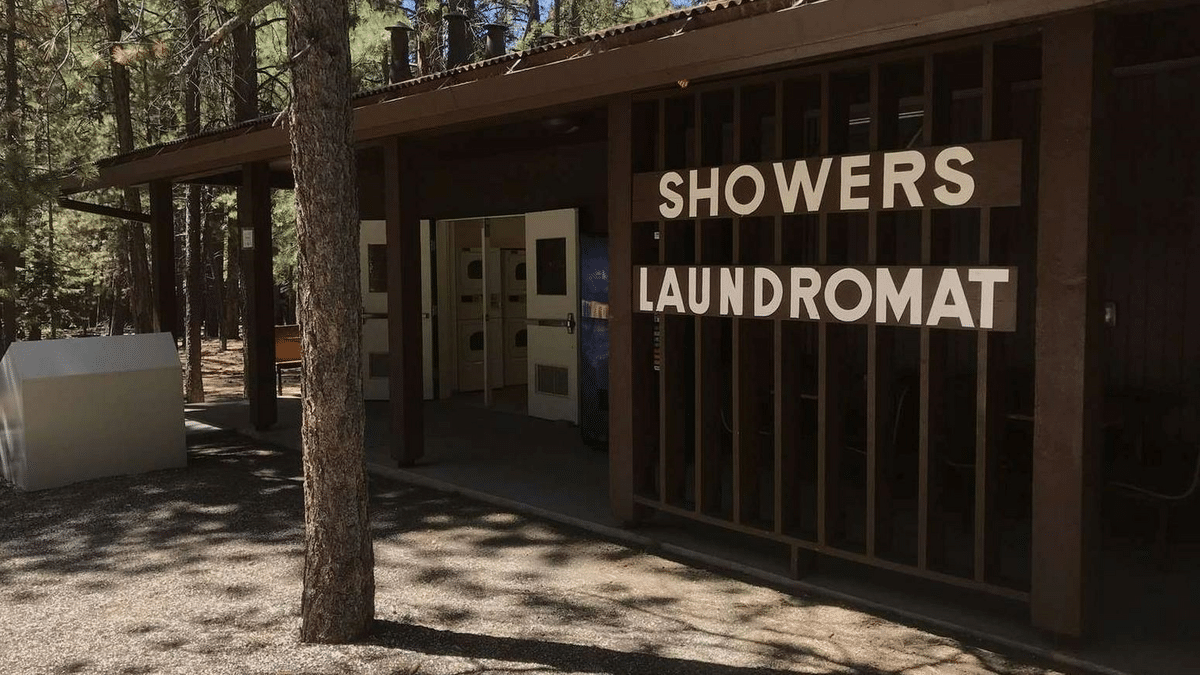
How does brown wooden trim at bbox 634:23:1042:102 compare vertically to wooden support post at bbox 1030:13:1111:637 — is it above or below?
above

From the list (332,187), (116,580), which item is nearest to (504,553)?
(116,580)

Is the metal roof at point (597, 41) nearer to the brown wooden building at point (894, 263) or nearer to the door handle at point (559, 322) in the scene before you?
the brown wooden building at point (894, 263)

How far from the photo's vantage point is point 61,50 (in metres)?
10.4

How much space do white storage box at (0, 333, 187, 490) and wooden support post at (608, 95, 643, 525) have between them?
428 cm

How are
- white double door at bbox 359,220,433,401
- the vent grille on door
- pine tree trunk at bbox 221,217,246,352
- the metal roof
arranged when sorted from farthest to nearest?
pine tree trunk at bbox 221,217,246,352 → white double door at bbox 359,220,433,401 → the vent grille on door → the metal roof

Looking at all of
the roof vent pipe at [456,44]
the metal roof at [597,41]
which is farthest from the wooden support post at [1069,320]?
the roof vent pipe at [456,44]

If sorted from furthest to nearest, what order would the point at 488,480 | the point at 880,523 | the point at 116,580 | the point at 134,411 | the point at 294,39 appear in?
the point at 134,411 < the point at 488,480 < the point at 116,580 < the point at 880,523 < the point at 294,39

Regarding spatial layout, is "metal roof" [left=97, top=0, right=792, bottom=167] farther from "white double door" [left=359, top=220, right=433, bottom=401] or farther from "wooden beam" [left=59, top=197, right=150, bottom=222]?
"wooden beam" [left=59, top=197, right=150, bottom=222]

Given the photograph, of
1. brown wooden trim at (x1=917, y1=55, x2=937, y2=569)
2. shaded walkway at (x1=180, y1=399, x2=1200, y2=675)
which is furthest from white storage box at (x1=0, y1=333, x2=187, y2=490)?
brown wooden trim at (x1=917, y1=55, x2=937, y2=569)

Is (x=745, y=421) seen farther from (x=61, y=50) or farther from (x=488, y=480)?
(x=61, y=50)

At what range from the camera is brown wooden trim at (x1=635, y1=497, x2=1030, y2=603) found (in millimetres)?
4086

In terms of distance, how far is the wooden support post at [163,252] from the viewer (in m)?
10.7

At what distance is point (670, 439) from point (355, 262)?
2.34m

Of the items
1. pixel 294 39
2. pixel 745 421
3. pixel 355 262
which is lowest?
pixel 745 421
